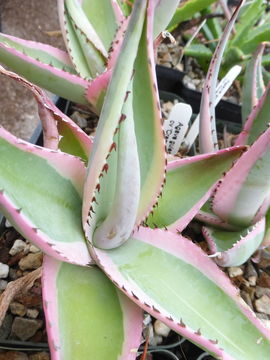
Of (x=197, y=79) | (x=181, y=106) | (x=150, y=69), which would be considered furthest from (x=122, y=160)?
(x=197, y=79)

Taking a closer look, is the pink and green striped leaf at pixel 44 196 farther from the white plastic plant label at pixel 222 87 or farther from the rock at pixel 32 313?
the white plastic plant label at pixel 222 87

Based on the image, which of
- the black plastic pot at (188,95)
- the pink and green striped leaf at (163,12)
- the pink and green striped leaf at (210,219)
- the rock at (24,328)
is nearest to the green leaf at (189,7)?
the black plastic pot at (188,95)

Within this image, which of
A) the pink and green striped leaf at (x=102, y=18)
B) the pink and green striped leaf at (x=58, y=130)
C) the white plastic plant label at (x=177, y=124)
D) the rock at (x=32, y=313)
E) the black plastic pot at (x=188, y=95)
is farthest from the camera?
the black plastic pot at (x=188, y=95)

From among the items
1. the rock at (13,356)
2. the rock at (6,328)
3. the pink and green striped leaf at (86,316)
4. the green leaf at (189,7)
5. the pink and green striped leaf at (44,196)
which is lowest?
the rock at (13,356)

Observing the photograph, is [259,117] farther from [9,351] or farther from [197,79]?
[197,79]

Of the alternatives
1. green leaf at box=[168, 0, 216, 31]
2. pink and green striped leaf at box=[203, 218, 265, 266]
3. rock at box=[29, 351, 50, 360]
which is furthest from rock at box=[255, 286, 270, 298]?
green leaf at box=[168, 0, 216, 31]
